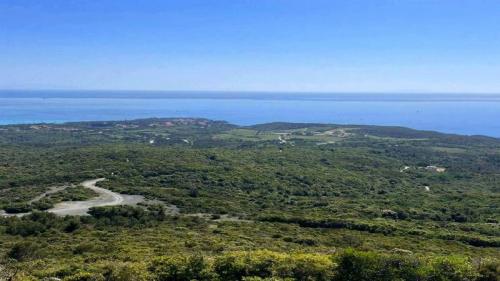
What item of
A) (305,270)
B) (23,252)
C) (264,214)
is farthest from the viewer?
(264,214)

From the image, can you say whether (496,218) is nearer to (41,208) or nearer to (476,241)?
(476,241)

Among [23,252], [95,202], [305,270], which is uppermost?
[305,270]

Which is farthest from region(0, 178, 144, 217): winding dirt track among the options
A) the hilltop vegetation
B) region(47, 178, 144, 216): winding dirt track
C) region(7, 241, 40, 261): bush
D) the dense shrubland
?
the dense shrubland

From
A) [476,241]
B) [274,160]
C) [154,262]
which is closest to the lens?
[154,262]

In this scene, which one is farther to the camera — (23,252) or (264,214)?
(264,214)

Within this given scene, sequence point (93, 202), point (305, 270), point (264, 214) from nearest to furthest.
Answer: point (305, 270) → point (264, 214) → point (93, 202)

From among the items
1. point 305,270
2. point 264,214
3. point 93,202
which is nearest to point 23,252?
point 305,270

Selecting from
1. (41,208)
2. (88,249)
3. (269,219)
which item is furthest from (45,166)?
(88,249)

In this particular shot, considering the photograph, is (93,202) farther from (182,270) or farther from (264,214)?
(182,270)

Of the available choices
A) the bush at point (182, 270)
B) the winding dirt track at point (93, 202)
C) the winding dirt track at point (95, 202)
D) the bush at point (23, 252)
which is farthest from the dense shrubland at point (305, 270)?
the winding dirt track at point (95, 202)
